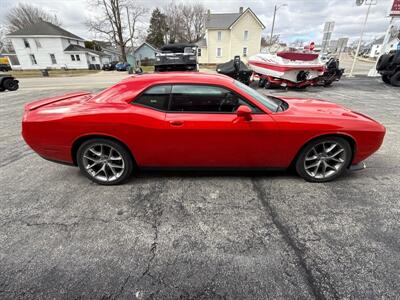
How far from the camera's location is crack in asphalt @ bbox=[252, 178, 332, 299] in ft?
5.26

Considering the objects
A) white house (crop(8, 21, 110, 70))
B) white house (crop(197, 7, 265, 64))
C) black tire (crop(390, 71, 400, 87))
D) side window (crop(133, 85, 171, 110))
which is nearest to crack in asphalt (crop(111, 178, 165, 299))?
side window (crop(133, 85, 171, 110))

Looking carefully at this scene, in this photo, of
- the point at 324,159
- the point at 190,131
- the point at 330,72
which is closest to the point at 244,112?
the point at 190,131

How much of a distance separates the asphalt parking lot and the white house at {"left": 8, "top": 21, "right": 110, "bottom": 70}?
44.2 meters

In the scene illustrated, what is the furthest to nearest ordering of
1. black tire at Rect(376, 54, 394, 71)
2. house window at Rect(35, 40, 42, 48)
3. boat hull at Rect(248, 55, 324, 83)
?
house window at Rect(35, 40, 42, 48)
black tire at Rect(376, 54, 394, 71)
boat hull at Rect(248, 55, 324, 83)

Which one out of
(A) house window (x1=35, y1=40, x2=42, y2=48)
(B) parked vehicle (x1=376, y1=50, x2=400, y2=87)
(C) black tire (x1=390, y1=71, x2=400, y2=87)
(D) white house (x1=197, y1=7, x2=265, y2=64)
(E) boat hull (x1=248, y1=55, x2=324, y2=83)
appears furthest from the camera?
(A) house window (x1=35, y1=40, x2=42, y2=48)

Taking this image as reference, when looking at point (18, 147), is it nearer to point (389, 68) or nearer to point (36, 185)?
point (36, 185)

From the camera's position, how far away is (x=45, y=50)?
39094 mm

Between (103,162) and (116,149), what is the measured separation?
30cm

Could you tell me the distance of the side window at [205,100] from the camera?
2670mm

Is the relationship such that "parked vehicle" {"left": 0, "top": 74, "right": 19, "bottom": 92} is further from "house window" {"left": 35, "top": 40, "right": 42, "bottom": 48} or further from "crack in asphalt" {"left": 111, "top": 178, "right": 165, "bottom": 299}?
"house window" {"left": 35, "top": 40, "right": 42, "bottom": 48}

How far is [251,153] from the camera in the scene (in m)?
2.73

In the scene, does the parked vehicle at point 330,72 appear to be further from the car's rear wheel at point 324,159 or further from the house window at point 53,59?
the house window at point 53,59

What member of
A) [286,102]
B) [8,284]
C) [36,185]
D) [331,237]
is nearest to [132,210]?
→ [8,284]

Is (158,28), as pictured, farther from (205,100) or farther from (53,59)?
(205,100)
